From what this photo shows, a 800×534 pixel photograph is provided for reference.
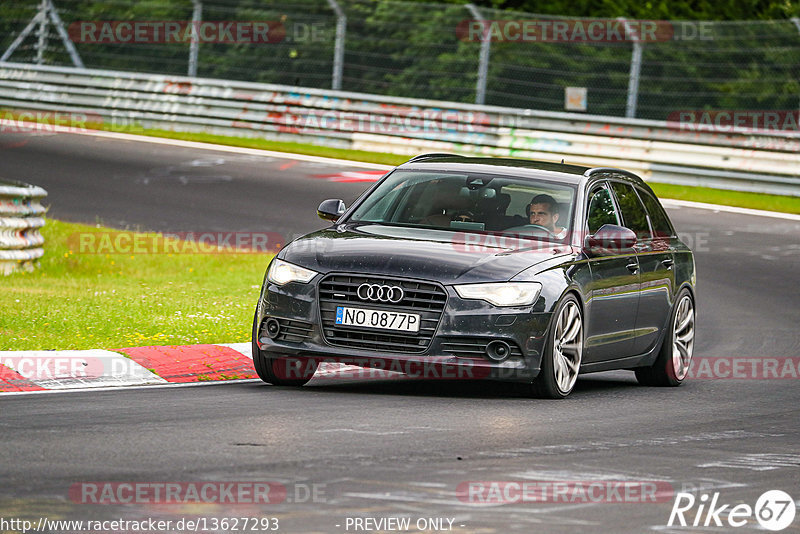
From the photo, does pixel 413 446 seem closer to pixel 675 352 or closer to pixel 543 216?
pixel 543 216

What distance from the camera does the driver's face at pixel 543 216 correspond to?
1035 centimetres

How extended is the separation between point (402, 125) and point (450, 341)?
17646 mm

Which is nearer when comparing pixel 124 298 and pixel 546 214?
pixel 546 214

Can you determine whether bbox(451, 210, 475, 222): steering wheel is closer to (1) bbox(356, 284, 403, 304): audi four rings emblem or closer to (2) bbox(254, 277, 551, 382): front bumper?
(2) bbox(254, 277, 551, 382): front bumper

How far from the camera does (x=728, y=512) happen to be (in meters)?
6.44

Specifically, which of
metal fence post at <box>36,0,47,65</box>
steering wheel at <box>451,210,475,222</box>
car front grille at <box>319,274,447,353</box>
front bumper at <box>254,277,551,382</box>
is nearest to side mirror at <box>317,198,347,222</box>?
steering wheel at <box>451,210,475,222</box>

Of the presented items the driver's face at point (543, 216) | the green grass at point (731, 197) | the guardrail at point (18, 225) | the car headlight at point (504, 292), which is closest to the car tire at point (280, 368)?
the car headlight at point (504, 292)

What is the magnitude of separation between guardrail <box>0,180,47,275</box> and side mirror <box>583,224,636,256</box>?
6.82 meters

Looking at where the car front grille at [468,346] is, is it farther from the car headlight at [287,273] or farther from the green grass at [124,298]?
the green grass at [124,298]

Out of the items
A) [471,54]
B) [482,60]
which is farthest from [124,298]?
[471,54]

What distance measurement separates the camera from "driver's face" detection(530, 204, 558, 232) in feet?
34.0

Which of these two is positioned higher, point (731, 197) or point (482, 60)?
point (482, 60)

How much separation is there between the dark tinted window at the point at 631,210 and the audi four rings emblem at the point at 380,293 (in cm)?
265

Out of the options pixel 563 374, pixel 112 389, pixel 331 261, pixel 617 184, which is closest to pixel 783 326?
pixel 617 184
